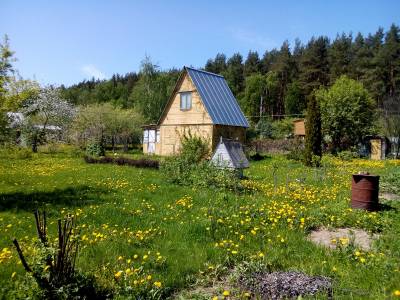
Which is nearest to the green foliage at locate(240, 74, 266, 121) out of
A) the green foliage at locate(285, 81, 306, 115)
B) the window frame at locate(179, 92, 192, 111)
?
the green foliage at locate(285, 81, 306, 115)

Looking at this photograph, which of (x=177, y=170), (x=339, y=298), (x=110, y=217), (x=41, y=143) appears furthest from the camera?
(x=41, y=143)

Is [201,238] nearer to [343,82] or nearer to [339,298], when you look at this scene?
[339,298]

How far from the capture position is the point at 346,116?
113 ft

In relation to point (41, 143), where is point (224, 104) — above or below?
above

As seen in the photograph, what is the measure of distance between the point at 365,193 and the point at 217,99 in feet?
65.1

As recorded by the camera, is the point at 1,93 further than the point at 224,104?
No

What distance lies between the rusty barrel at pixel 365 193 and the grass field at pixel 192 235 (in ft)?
1.02

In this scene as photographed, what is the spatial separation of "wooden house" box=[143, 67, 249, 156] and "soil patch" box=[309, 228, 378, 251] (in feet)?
62.2

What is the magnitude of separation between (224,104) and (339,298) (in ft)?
81.1

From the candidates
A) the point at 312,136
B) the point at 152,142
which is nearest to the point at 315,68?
the point at 152,142

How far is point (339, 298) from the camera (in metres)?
3.73

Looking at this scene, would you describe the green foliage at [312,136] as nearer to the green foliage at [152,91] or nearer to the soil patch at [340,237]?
the soil patch at [340,237]

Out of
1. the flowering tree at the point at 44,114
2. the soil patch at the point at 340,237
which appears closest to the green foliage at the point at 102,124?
the flowering tree at the point at 44,114

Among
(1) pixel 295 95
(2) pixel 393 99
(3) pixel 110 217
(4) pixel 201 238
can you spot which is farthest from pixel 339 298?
(1) pixel 295 95
